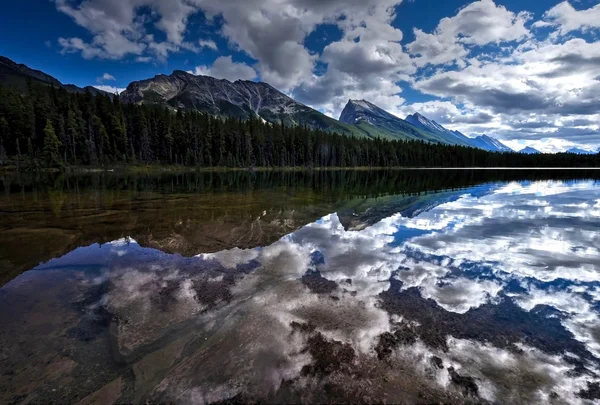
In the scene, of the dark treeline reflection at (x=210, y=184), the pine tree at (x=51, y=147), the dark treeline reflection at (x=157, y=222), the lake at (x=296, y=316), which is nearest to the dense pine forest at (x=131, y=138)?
the pine tree at (x=51, y=147)

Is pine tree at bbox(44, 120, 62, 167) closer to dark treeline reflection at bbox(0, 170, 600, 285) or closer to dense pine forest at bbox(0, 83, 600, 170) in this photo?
dense pine forest at bbox(0, 83, 600, 170)

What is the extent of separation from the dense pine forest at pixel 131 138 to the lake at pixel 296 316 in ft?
331

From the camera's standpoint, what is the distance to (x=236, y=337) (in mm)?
7188

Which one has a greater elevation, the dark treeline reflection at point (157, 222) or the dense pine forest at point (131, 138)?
the dense pine forest at point (131, 138)

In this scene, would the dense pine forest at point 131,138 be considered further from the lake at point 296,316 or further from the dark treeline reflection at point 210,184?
the lake at point 296,316

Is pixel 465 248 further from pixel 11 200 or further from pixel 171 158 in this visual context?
pixel 171 158

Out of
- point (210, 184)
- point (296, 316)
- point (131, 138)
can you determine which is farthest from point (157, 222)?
point (131, 138)

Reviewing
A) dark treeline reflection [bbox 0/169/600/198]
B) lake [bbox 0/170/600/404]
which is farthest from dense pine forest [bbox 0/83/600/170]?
lake [bbox 0/170/600/404]

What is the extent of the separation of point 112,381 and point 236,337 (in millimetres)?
2542

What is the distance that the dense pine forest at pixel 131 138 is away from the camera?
91.3m

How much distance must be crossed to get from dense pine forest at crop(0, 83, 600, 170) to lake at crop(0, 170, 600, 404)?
100932 millimetres

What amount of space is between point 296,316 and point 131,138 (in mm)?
126501

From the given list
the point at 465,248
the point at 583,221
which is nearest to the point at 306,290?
the point at 465,248

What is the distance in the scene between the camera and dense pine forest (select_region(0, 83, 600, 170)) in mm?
91312
